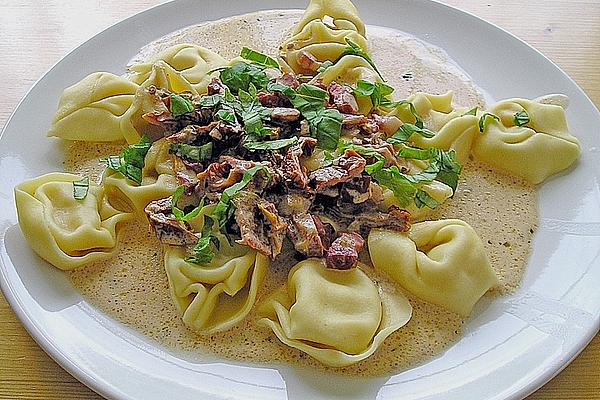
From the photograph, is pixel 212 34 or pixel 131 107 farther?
pixel 212 34

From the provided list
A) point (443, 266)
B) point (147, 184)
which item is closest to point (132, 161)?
point (147, 184)

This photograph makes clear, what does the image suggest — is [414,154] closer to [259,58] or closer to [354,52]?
[354,52]

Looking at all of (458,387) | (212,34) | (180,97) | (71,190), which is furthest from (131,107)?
(458,387)

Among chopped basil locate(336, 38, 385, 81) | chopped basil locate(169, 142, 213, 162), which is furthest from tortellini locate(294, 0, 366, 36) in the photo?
chopped basil locate(169, 142, 213, 162)

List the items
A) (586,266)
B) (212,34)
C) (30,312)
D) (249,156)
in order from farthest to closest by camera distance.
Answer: (212,34) < (249,156) < (586,266) < (30,312)

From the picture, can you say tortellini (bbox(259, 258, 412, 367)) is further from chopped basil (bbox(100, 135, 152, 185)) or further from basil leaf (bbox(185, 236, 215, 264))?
chopped basil (bbox(100, 135, 152, 185))

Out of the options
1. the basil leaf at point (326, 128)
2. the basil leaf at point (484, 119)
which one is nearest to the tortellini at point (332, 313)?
the basil leaf at point (326, 128)

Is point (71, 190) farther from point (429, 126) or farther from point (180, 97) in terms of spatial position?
point (429, 126)

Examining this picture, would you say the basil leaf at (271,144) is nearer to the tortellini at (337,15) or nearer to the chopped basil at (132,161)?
the chopped basil at (132,161)
